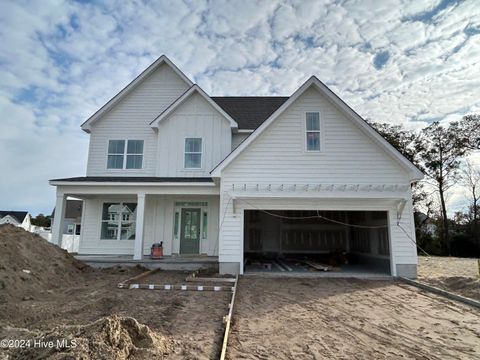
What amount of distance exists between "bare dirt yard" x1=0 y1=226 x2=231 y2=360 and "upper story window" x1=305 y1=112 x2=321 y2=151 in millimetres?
6164

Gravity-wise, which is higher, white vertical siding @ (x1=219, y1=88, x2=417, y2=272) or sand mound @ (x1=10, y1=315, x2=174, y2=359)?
white vertical siding @ (x1=219, y1=88, x2=417, y2=272)

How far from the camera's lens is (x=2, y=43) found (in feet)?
35.0

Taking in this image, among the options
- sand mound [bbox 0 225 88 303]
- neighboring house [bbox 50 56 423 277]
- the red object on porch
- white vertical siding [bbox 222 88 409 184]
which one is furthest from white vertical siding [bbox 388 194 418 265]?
sand mound [bbox 0 225 88 303]

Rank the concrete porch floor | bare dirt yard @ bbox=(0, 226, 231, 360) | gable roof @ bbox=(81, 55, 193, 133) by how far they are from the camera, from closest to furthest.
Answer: bare dirt yard @ bbox=(0, 226, 231, 360) < the concrete porch floor < gable roof @ bbox=(81, 55, 193, 133)

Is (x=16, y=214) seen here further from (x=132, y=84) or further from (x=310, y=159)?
(x=310, y=159)

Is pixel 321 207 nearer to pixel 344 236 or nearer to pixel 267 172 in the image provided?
pixel 267 172

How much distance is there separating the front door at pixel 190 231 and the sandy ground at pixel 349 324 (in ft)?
17.7

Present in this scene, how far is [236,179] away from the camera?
10.8 metres

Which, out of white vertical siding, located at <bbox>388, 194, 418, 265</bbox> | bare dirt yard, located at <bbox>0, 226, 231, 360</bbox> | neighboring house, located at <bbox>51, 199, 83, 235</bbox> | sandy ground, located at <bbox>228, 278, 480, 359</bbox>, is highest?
neighboring house, located at <bbox>51, 199, 83, 235</bbox>

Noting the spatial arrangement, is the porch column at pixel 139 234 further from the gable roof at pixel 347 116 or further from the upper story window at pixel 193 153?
the gable roof at pixel 347 116

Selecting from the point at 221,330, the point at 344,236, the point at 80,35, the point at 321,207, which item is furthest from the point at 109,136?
the point at 344,236

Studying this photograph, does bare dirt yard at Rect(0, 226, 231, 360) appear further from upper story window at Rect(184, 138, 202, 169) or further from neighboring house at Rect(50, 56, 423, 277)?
upper story window at Rect(184, 138, 202, 169)

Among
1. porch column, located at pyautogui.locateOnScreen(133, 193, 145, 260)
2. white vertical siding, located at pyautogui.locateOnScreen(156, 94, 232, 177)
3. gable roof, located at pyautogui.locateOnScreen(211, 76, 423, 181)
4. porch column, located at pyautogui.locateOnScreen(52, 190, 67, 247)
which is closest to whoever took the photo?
gable roof, located at pyautogui.locateOnScreen(211, 76, 423, 181)

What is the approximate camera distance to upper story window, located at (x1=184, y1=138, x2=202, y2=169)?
14117 millimetres
